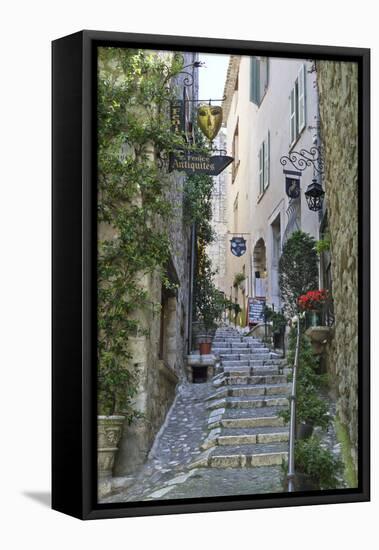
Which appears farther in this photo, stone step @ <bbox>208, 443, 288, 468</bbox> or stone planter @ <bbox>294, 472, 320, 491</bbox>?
stone planter @ <bbox>294, 472, 320, 491</bbox>

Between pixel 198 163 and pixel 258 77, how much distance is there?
79 cm

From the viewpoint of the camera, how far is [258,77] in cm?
841

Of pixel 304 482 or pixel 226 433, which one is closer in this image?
pixel 226 433

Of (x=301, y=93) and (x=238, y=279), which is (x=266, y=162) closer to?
(x=301, y=93)

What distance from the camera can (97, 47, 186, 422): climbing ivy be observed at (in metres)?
7.77

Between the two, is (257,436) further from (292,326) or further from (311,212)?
(311,212)

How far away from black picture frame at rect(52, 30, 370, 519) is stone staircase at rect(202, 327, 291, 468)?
32cm

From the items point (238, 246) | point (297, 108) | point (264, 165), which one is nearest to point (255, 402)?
point (238, 246)

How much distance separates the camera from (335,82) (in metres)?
8.73

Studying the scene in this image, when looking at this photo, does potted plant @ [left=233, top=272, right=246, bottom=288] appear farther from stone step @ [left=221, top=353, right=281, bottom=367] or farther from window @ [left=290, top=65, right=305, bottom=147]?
window @ [left=290, top=65, right=305, bottom=147]

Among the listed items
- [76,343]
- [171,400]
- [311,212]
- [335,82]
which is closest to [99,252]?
[76,343]

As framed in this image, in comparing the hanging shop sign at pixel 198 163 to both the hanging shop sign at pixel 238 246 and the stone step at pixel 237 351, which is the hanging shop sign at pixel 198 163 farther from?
the stone step at pixel 237 351

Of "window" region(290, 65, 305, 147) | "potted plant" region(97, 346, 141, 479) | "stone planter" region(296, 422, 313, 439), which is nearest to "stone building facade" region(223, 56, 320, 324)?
"window" region(290, 65, 305, 147)

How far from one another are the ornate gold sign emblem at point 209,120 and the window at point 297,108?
0.63 m
